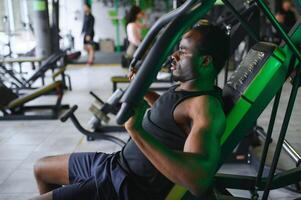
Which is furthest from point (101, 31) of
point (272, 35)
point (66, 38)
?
point (272, 35)

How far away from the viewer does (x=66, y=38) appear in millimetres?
11000

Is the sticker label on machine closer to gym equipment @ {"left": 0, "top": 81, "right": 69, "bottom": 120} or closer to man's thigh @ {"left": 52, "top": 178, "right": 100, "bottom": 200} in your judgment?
man's thigh @ {"left": 52, "top": 178, "right": 100, "bottom": 200}

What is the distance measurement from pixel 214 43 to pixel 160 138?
40 centimetres

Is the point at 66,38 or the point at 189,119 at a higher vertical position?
the point at 189,119

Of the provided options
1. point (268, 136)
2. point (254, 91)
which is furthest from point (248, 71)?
point (268, 136)

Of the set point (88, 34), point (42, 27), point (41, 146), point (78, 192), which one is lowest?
point (41, 146)

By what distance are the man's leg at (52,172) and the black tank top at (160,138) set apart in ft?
1.09

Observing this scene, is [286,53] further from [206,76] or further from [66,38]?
[66,38]

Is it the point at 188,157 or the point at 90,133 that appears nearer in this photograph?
the point at 188,157

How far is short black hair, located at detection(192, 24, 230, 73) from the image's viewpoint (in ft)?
4.74

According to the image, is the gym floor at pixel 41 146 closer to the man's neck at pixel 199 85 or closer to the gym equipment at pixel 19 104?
the gym equipment at pixel 19 104

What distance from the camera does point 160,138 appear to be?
4.78 ft

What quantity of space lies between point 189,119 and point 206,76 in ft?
0.66

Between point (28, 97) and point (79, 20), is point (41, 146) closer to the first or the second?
point (28, 97)
